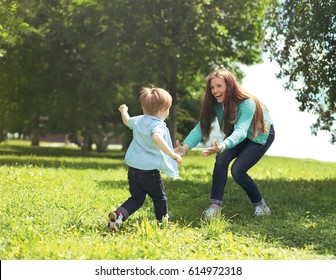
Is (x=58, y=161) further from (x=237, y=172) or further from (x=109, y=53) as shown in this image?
(x=237, y=172)

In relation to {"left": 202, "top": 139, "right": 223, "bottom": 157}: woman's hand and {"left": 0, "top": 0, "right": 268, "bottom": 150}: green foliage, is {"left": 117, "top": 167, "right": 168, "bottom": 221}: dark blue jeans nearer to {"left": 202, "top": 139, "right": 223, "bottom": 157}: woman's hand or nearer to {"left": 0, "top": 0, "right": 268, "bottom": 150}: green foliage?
{"left": 202, "top": 139, "right": 223, "bottom": 157}: woman's hand

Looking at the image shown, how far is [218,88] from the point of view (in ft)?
22.9

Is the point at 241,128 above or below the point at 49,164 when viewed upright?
above

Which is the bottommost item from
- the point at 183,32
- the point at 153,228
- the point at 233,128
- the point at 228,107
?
the point at 153,228

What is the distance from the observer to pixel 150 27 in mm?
20625

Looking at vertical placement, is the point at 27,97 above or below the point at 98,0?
below

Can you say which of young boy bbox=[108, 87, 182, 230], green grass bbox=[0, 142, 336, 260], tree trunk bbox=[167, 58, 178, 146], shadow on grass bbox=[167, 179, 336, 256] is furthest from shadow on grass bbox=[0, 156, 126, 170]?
young boy bbox=[108, 87, 182, 230]

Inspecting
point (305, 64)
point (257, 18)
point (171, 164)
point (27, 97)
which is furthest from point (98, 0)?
point (171, 164)

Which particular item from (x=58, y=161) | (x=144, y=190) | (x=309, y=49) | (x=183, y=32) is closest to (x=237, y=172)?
(x=144, y=190)

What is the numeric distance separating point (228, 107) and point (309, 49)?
6538 mm

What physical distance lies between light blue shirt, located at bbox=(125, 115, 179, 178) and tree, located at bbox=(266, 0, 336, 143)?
7.35m

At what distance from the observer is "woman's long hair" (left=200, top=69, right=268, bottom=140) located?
275 inches
